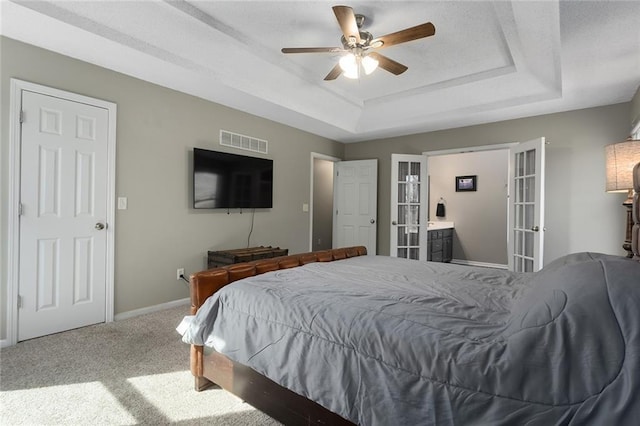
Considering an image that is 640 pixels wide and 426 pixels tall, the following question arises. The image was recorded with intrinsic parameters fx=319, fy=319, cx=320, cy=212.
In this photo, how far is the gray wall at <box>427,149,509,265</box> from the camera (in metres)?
6.20

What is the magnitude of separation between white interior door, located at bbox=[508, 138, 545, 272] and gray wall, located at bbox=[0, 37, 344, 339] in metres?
3.56

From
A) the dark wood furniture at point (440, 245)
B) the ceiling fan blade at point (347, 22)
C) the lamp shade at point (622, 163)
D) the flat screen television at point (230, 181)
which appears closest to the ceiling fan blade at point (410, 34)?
the ceiling fan blade at point (347, 22)

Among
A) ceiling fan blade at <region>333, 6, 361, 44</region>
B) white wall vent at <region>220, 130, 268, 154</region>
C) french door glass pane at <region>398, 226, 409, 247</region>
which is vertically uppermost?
ceiling fan blade at <region>333, 6, 361, 44</region>

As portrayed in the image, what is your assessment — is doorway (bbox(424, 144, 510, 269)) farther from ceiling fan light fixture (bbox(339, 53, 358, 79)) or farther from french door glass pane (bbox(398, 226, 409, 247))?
ceiling fan light fixture (bbox(339, 53, 358, 79))

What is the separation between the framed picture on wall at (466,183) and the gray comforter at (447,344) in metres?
5.13

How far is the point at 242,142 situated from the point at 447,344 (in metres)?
3.75

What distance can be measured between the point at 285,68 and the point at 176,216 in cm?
205

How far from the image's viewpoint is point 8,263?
2502 mm

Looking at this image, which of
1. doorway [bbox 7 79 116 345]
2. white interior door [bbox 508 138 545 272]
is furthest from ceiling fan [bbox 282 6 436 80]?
white interior door [bbox 508 138 545 272]


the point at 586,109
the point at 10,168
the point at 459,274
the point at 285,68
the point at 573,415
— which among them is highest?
the point at 285,68

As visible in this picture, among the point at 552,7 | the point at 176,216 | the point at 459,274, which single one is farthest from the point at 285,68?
the point at 459,274

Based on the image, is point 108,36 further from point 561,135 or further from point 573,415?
point 561,135

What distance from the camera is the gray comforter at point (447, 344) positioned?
901 mm

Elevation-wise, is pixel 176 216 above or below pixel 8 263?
above
